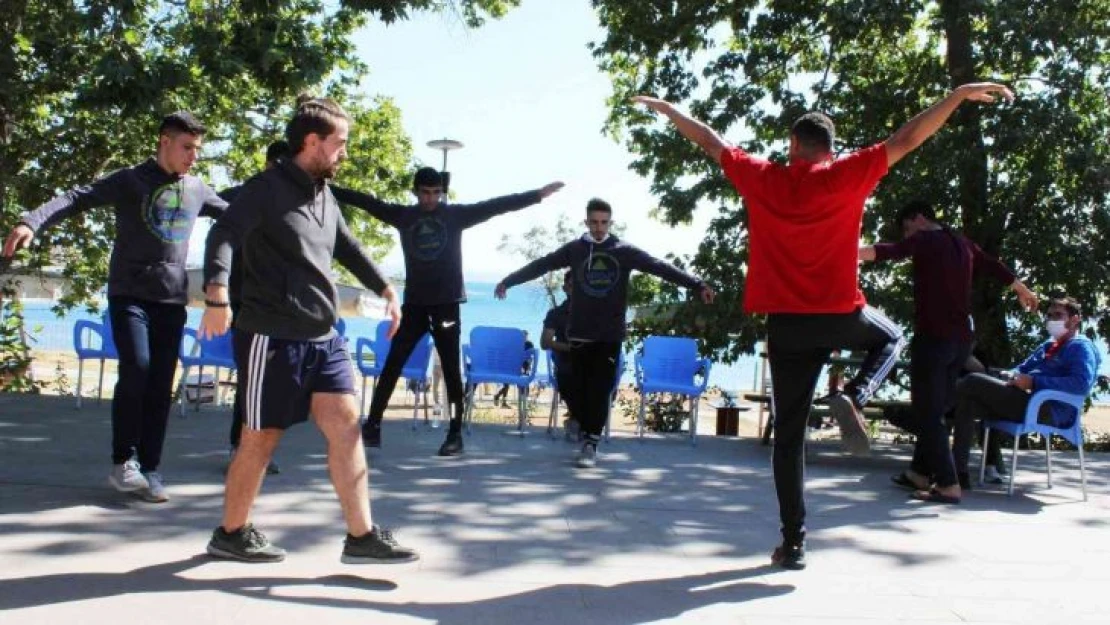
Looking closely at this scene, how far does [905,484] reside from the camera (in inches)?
273

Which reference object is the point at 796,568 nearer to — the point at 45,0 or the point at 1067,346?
the point at 1067,346

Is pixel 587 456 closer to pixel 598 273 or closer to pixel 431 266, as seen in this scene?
pixel 598 273

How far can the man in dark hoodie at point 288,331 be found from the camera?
12.5 ft

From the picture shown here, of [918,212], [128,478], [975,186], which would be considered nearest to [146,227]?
[128,478]

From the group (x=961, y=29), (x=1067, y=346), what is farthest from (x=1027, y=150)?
(x=1067, y=346)

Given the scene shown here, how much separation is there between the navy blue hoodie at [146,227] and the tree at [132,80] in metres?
4.62

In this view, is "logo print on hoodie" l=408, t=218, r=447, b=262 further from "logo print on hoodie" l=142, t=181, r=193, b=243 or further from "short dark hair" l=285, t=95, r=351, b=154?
"short dark hair" l=285, t=95, r=351, b=154

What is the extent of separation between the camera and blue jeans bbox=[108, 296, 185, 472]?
16.4ft

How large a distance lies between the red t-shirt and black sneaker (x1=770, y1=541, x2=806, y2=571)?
100 centimetres

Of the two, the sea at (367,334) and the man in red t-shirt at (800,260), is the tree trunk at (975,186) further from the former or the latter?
the man in red t-shirt at (800,260)

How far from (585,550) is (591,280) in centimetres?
302

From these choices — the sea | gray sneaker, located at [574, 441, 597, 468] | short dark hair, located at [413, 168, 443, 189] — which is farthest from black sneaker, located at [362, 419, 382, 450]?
short dark hair, located at [413, 168, 443, 189]

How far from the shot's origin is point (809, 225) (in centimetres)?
422

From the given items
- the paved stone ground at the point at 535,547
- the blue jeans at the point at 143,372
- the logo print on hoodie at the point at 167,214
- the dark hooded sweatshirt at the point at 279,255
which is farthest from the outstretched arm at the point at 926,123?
the blue jeans at the point at 143,372
